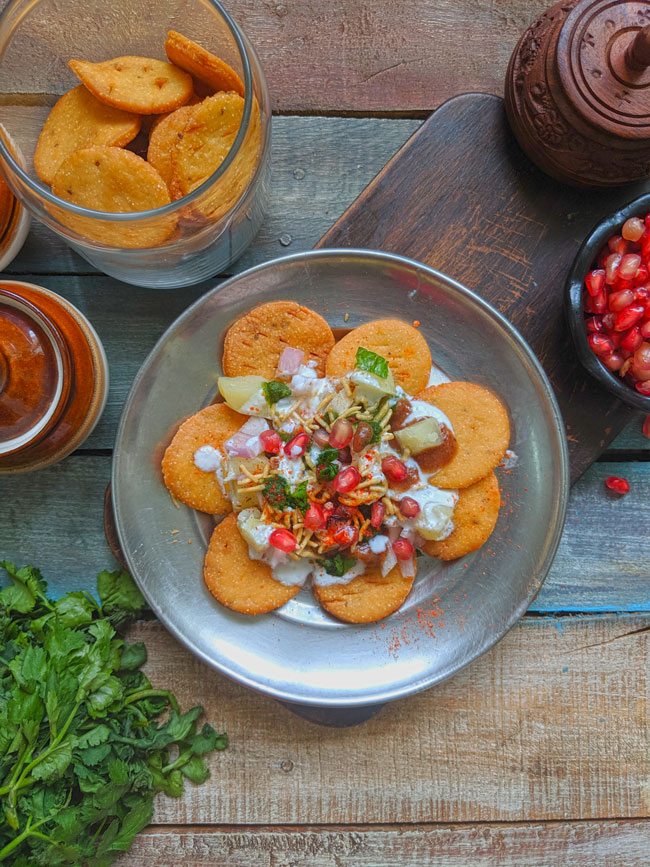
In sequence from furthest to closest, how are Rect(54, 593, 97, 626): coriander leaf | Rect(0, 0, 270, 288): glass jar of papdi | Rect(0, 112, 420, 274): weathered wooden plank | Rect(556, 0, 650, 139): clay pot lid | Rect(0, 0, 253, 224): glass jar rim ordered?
Rect(0, 112, 420, 274): weathered wooden plank → Rect(54, 593, 97, 626): coriander leaf → Rect(556, 0, 650, 139): clay pot lid → Rect(0, 0, 270, 288): glass jar of papdi → Rect(0, 0, 253, 224): glass jar rim

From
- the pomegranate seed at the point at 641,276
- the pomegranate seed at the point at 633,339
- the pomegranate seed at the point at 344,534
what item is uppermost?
the pomegranate seed at the point at 641,276

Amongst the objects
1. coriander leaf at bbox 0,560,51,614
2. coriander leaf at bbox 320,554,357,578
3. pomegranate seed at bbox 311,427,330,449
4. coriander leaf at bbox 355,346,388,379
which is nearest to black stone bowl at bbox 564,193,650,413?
coriander leaf at bbox 355,346,388,379

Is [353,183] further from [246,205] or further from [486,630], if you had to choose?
[486,630]

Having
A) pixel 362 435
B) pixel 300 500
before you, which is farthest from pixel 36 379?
pixel 362 435

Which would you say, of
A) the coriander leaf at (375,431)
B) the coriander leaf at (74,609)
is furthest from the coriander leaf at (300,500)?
the coriander leaf at (74,609)

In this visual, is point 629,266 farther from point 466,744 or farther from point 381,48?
point 466,744

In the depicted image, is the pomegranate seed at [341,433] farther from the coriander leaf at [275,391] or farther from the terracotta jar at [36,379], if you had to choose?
the terracotta jar at [36,379]

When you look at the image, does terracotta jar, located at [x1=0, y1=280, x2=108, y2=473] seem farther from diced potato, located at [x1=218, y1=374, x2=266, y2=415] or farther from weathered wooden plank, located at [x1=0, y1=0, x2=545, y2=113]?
weathered wooden plank, located at [x1=0, y1=0, x2=545, y2=113]
